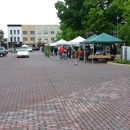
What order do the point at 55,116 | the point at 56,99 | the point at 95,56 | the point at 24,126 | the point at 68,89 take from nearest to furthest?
the point at 24,126 → the point at 55,116 → the point at 56,99 → the point at 68,89 → the point at 95,56

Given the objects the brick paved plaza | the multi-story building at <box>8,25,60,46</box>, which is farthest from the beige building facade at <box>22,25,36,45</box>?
the brick paved plaza

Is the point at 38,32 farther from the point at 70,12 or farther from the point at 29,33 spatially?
the point at 70,12

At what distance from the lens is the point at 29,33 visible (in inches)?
5064

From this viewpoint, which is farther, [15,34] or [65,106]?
[15,34]

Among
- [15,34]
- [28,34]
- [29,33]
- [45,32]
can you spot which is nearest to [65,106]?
[45,32]

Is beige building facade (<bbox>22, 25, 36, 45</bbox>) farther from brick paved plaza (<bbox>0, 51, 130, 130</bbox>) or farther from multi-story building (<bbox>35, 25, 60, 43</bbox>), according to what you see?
brick paved plaza (<bbox>0, 51, 130, 130</bbox>)

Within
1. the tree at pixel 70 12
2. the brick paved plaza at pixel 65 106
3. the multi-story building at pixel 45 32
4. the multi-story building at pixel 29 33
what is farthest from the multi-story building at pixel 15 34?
the brick paved plaza at pixel 65 106

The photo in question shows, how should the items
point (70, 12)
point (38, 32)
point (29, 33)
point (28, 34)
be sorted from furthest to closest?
1. point (38, 32)
2. point (28, 34)
3. point (29, 33)
4. point (70, 12)

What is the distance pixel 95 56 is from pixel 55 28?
101 m

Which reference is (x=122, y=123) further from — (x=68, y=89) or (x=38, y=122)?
(x=68, y=89)

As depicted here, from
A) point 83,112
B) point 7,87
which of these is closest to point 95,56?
point 7,87

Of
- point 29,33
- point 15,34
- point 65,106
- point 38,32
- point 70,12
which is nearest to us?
point 65,106

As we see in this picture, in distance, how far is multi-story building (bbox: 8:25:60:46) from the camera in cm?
12738

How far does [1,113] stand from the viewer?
7.83m
